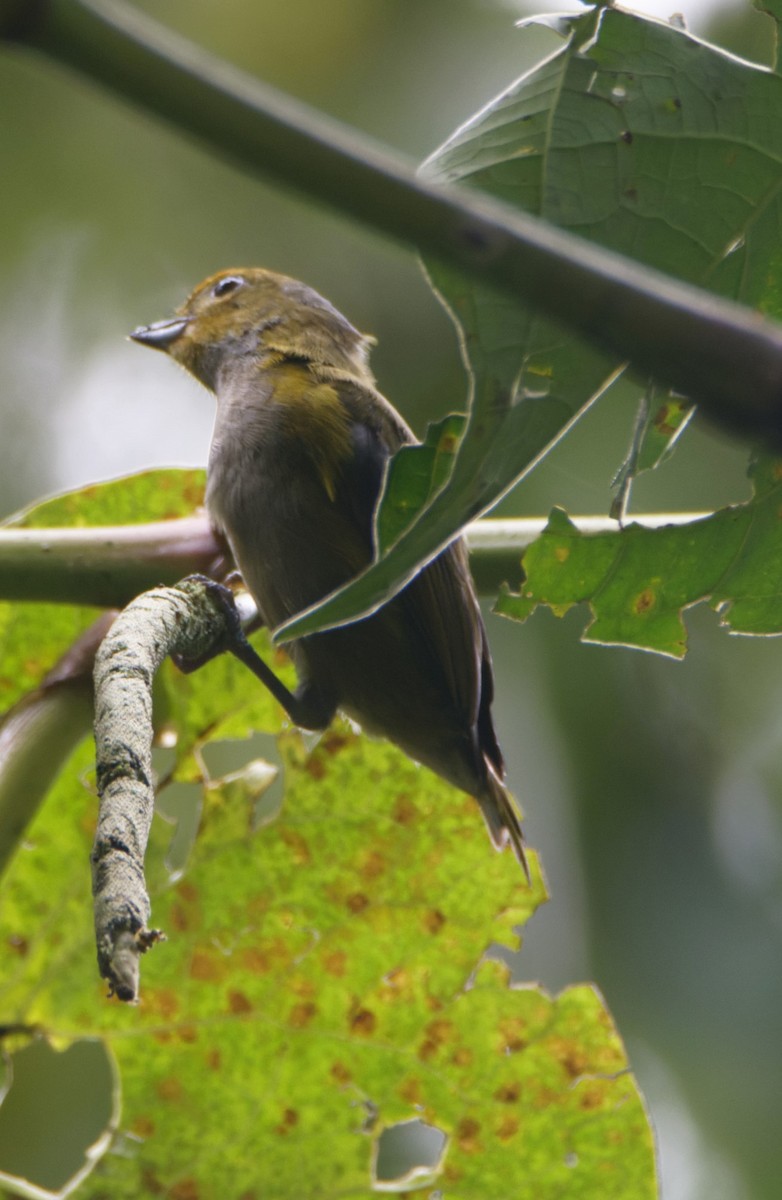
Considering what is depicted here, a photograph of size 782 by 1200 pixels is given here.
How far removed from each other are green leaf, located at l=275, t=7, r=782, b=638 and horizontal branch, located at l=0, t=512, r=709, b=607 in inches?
23.5

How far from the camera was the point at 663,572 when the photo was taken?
1772 mm

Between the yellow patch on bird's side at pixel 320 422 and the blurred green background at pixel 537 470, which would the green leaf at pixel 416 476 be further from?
the blurred green background at pixel 537 470

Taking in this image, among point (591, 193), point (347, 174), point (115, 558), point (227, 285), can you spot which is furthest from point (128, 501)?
point (347, 174)

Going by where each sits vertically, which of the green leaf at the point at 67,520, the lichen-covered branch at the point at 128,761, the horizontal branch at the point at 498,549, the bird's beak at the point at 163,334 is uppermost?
the bird's beak at the point at 163,334

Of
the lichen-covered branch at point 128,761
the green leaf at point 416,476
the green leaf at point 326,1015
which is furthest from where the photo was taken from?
the green leaf at point 326,1015

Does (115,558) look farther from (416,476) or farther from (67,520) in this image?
(416,476)

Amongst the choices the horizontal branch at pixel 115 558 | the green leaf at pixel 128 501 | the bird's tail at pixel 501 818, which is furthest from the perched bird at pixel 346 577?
the horizontal branch at pixel 115 558

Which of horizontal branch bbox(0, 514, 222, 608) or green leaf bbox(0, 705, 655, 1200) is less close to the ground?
horizontal branch bbox(0, 514, 222, 608)

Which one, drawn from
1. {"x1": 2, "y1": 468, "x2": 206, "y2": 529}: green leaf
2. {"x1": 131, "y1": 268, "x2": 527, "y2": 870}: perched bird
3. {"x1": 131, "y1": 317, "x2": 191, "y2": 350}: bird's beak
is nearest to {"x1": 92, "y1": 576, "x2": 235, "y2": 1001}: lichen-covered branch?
{"x1": 131, "y1": 268, "x2": 527, "y2": 870}: perched bird

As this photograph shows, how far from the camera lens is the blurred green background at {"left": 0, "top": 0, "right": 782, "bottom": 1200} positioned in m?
4.97

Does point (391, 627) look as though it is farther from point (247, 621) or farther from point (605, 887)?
point (605, 887)

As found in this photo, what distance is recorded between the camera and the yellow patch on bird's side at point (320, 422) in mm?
2717

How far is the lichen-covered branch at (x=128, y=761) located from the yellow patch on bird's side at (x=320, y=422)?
891mm

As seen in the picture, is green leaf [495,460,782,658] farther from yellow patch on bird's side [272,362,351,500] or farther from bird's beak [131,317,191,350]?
bird's beak [131,317,191,350]
